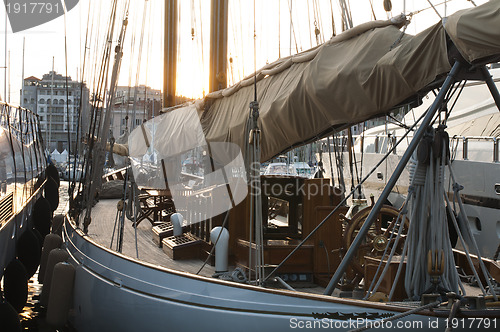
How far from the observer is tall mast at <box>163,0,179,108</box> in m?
15.3

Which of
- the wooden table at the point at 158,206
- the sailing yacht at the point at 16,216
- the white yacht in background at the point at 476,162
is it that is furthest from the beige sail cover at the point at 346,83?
the white yacht in background at the point at 476,162

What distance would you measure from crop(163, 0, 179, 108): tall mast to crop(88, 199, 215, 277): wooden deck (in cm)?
354

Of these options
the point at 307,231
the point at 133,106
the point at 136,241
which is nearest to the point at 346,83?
the point at 307,231

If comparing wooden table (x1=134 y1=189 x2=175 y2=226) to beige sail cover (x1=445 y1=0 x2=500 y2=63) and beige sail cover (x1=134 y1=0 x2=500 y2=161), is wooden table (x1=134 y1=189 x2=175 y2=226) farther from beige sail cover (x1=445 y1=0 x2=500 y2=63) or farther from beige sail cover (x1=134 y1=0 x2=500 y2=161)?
beige sail cover (x1=445 y1=0 x2=500 y2=63)

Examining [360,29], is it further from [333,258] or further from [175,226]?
[175,226]

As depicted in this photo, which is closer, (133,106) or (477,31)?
(477,31)

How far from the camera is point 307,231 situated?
702 centimetres

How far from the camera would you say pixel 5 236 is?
9.45 metres

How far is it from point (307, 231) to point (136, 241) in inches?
84.3

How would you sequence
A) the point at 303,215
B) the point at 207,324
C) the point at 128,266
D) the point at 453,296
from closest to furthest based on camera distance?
1. the point at 453,296
2. the point at 207,324
3. the point at 128,266
4. the point at 303,215

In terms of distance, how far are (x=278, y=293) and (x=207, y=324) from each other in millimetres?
879

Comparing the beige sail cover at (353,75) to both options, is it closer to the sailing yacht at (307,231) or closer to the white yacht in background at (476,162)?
the sailing yacht at (307,231)

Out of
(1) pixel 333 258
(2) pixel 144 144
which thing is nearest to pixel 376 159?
(2) pixel 144 144

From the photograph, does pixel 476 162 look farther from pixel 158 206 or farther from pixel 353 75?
pixel 353 75
